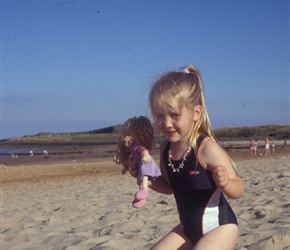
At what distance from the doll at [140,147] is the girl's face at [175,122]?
0.61 feet

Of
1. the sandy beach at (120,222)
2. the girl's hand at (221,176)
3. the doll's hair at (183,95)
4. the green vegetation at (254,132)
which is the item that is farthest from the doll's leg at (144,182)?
the green vegetation at (254,132)

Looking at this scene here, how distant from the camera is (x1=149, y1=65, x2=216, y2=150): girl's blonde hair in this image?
3086 mm

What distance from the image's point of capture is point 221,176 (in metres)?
2.86

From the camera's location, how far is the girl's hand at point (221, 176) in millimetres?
2867

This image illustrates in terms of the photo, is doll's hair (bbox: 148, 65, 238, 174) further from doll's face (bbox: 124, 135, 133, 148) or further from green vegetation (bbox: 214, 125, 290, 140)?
green vegetation (bbox: 214, 125, 290, 140)

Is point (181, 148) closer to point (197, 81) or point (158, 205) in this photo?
point (197, 81)

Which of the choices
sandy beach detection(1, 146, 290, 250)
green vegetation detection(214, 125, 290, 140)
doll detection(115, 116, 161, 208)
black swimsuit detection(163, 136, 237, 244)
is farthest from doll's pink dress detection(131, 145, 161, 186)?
green vegetation detection(214, 125, 290, 140)

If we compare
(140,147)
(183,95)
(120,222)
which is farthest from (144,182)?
(120,222)

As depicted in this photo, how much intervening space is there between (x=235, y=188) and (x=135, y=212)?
403cm

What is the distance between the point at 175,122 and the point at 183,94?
0.59 feet

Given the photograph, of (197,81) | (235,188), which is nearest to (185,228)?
(235,188)

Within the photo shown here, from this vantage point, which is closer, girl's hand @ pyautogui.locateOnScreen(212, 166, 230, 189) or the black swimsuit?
girl's hand @ pyautogui.locateOnScreen(212, 166, 230, 189)

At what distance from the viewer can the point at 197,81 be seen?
3195 mm

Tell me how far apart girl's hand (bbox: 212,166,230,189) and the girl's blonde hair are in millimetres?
271
